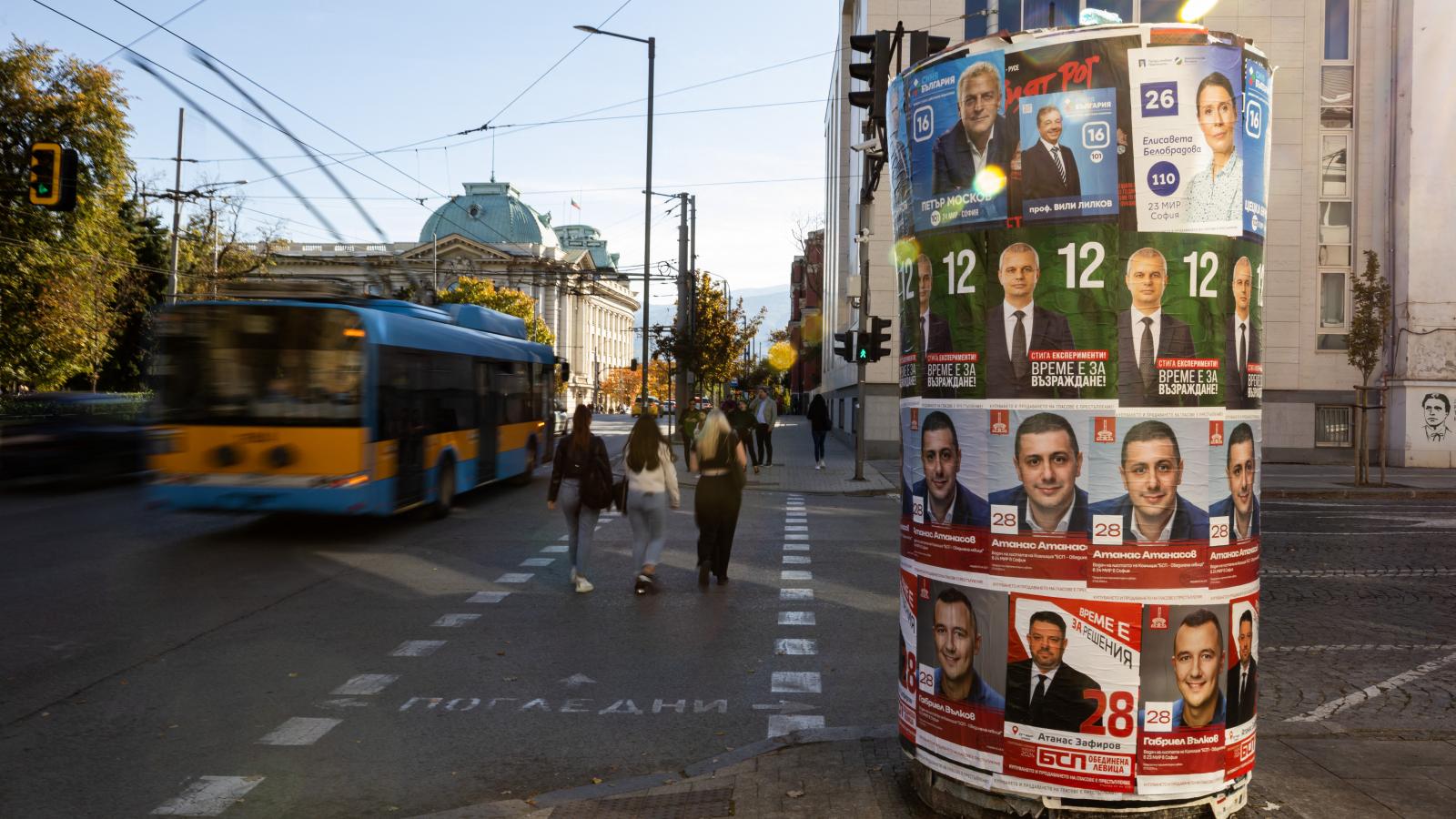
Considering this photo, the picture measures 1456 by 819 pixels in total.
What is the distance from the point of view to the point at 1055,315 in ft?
13.0

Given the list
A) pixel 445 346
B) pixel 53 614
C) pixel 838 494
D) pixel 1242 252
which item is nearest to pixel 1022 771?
pixel 1242 252

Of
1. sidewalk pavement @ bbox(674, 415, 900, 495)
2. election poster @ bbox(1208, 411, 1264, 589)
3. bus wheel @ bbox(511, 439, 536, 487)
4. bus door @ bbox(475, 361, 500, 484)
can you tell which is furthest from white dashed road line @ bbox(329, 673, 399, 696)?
bus wheel @ bbox(511, 439, 536, 487)

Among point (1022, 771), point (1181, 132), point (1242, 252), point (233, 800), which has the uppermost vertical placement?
point (1181, 132)

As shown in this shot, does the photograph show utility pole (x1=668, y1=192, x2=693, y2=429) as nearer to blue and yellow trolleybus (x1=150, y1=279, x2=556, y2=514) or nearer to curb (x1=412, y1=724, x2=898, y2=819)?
blue and yellow trolleybus (x1=150, y1=279, x2=556, y2=514)

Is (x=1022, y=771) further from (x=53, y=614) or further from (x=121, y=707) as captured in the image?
(x=53, y=614)

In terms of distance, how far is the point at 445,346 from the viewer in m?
15.8

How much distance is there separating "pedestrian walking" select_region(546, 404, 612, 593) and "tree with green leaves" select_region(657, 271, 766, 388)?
974 inches

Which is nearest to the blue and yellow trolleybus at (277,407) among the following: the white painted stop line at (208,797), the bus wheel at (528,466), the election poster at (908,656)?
the bus wheel at (528,466)

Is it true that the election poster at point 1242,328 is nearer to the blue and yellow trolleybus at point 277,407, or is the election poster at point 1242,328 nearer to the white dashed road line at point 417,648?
the white dashed road line at point 417,648

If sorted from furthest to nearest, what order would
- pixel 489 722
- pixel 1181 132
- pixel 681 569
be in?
pixel 681 569, pixel 489 722, pixel 1181 132

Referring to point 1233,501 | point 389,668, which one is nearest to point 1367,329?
point 389,668

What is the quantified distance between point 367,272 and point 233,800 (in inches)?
534

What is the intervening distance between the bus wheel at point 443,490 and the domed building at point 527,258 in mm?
37168

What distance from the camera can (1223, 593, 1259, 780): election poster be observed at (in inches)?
158
